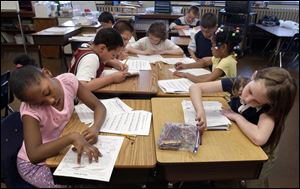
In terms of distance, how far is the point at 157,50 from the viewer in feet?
7.91

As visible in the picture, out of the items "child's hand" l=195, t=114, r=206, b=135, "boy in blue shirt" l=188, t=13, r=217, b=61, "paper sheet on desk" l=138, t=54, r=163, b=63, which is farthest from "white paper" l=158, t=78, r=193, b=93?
"boy in blue shirt" l=188, t=13, r=217, b=61

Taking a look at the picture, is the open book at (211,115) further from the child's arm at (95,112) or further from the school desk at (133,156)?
the child's arm at (95,112)

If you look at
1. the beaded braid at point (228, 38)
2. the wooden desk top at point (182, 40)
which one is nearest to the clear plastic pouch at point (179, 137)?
the beaded braid at point (228, 38)

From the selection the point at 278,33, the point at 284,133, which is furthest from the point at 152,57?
the point at 278,33

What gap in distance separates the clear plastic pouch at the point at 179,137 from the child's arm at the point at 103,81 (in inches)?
23.1

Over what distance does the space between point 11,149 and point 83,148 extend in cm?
43

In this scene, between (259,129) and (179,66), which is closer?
(259,129)

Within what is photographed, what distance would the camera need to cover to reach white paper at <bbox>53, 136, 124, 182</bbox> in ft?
2.62

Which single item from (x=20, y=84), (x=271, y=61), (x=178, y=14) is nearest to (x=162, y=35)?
(x=20, y=84)

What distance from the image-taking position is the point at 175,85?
1.56m

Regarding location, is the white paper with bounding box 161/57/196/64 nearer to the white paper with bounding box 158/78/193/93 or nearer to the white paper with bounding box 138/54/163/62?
the white paper with bounding box 138/54/163/62

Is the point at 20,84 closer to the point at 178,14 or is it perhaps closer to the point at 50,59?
the point at 50,59

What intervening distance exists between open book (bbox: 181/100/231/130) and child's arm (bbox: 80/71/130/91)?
0.48 metres

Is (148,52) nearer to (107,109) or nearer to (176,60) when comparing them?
(176,60)
